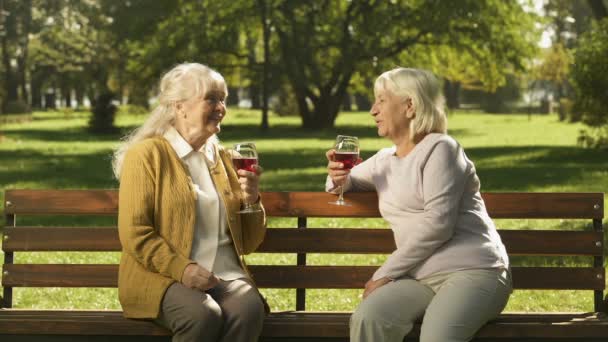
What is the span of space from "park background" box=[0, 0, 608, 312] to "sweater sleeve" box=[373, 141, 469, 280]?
3072mm

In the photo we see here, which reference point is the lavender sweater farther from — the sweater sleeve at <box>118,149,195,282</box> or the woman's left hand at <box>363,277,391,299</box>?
the sweater sleeve at <box>118,149,195,282</box>

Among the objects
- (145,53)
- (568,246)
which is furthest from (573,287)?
(145,53)

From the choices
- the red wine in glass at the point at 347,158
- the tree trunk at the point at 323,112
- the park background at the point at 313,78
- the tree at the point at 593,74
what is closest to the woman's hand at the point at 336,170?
the red wine in glass at the point at 347,158

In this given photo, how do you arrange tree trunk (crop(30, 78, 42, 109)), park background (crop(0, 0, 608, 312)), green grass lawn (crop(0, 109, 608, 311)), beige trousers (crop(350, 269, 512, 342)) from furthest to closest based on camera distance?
tree trunk (crop(30, 78, 42, 109)) < park background (crop(0, 0, 608, 312)) < green grass lawn (crop(0, 109, 608, 311)) < beige trousers (crop(350, 269, 512, 342))

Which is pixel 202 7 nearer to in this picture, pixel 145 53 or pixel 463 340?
pixel 145 53

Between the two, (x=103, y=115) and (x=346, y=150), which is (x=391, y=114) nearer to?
(x=346, y=150)

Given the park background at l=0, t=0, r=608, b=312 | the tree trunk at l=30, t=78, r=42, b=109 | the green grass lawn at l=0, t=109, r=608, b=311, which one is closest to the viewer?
the green grass lawn at l=0, t=109, r=608, b=311

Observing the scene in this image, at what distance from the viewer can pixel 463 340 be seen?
4.28 metres

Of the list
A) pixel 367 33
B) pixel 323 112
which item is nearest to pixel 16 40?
pixel 323 112

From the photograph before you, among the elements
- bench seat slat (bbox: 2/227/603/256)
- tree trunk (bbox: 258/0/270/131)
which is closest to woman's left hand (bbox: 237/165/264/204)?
bench seat slat (bbox: 2/227/603/256)

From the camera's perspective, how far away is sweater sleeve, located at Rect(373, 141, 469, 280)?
4402mm

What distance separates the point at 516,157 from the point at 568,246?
17.9 meters

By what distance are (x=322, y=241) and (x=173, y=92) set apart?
44.3 inches

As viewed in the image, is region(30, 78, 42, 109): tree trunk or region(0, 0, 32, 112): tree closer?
region(0, 0, 32, 112): tree
